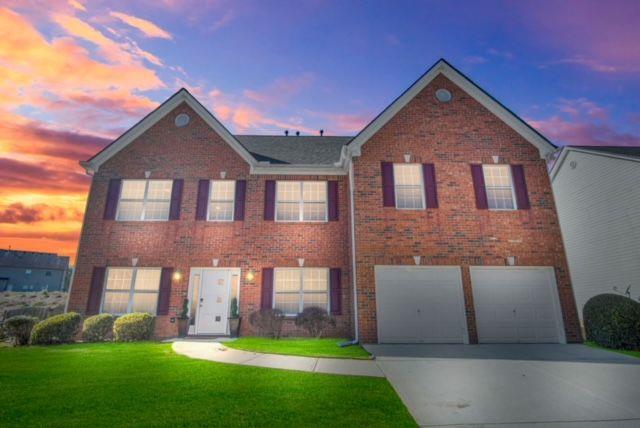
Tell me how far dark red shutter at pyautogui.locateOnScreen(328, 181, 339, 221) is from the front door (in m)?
4.93

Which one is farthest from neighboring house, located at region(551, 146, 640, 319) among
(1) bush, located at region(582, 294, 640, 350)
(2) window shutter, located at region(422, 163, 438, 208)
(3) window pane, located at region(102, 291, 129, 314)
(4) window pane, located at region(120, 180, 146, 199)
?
(4) window pane, located at region(120, 180, 146, 199)

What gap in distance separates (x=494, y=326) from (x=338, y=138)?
1206 centimetres

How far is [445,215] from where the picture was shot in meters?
11.5

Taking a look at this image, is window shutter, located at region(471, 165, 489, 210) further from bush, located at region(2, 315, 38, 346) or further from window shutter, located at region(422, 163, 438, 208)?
bush, located at region(2, 315, 38, 346)

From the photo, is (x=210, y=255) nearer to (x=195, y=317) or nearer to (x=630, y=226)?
(x=195, y=317)

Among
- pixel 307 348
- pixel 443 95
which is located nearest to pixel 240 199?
pixel 307 348

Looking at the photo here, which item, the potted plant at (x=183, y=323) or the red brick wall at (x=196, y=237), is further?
the red brick wall at (x=196, y=237)

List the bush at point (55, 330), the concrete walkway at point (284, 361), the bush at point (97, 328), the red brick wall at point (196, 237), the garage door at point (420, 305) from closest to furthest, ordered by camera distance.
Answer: the concrete walkway at point (284, 361) → the bush at point (55, 330) → the garage door at point (420, 305) → the bush at point (97, 328) → the red brick wall at point (196, 237)

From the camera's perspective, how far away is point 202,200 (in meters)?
13.1

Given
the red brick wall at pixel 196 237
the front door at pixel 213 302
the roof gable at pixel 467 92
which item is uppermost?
the roof gable at pixel 467 92

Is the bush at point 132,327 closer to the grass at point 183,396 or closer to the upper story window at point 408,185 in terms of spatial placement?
the grass at point 183,396

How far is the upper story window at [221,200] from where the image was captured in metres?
13.1

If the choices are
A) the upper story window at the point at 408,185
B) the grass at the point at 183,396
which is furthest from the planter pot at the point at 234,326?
the upper story window at the point at 408,185

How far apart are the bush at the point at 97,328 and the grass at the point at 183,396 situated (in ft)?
12.1
